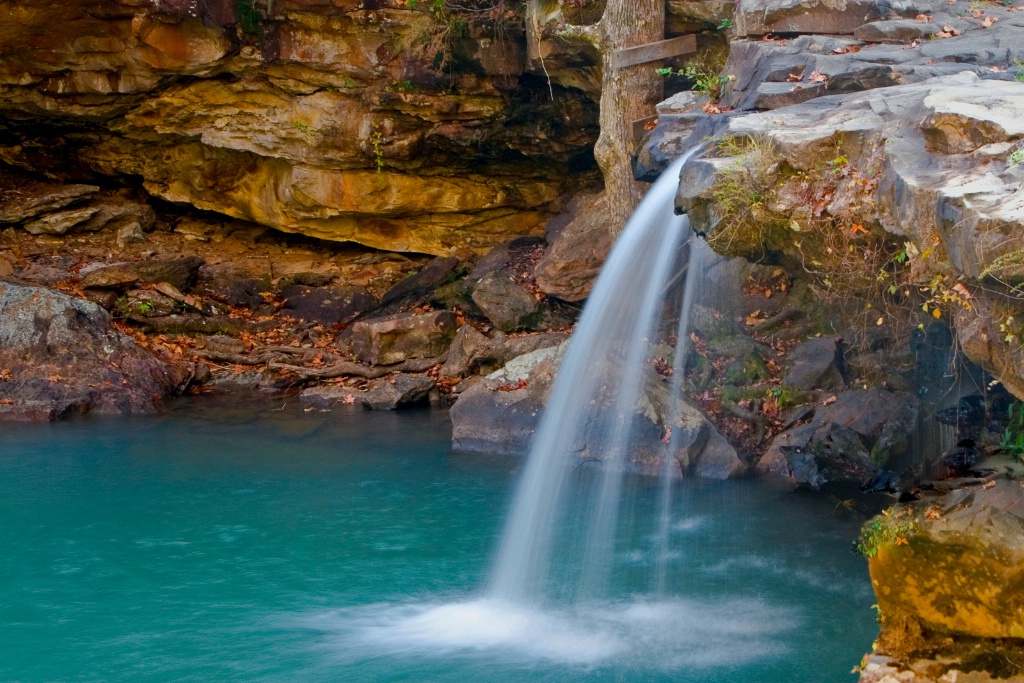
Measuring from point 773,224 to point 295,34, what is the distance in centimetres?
Result: 864

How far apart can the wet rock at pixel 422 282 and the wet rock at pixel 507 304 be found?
1.37 meters

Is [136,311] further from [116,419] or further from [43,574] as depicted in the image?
[43,574]

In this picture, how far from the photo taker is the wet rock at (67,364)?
11.6 m

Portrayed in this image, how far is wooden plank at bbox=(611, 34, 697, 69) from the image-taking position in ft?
33.5

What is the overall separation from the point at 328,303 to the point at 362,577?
A: 8.06 meters

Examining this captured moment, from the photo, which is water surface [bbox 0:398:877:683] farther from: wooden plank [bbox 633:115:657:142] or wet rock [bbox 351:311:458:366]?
wooden plank [bbox 633:115:657:142]

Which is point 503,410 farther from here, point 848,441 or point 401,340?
point 848,441

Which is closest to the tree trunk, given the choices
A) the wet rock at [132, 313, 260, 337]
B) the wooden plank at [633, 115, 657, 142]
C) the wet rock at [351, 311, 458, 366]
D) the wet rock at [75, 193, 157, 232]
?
the wooden plank at [633, 115, 657, 142]

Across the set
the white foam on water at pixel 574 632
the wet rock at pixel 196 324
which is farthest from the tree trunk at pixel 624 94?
the wet rock at pixel 196 324

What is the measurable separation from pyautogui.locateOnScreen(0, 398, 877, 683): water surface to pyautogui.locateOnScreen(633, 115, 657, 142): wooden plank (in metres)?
3.90

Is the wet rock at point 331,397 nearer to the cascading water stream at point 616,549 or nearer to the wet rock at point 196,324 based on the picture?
the wet rock at point 196,324

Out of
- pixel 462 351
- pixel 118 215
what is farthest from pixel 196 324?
pixel 462 351

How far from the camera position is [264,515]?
830 cm

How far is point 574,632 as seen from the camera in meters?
6.12
